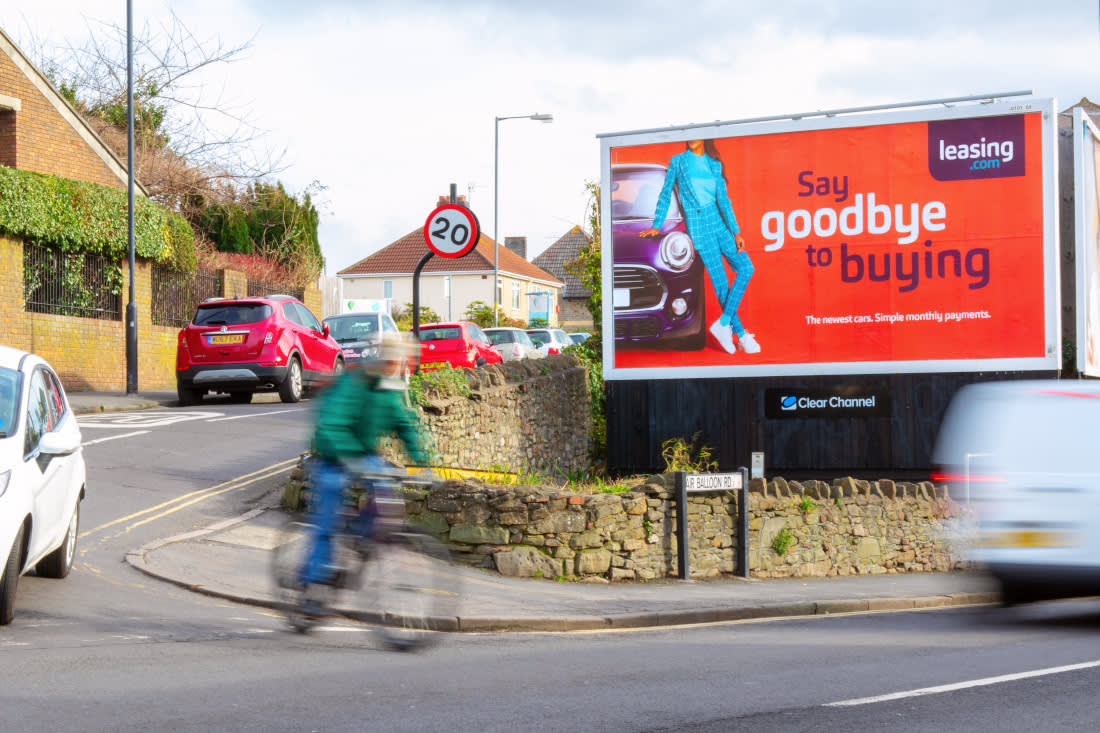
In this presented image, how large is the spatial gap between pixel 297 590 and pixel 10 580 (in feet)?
5.71

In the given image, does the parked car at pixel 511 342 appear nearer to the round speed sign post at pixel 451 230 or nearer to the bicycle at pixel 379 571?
the round speed sign post at pixel 451 230

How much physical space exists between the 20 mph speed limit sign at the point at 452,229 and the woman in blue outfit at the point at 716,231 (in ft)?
26.3

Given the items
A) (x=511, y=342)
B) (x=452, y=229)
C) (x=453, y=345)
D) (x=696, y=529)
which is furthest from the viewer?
(x=511, y=342)

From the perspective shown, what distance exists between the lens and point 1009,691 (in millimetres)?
6547

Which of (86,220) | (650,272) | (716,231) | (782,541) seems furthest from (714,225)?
(86,220)

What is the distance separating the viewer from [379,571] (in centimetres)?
756

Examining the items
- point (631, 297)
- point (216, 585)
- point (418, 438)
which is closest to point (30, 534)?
point (216, 585)

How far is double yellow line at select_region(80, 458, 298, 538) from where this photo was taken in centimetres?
1191

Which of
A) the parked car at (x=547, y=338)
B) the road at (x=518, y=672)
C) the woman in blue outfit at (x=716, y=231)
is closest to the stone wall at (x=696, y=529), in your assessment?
the road at (x=518, y=672)

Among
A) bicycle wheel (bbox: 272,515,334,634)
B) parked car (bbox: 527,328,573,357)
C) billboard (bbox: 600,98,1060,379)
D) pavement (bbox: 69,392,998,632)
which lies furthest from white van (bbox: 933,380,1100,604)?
parked car (bbox: 527,328,573,357)

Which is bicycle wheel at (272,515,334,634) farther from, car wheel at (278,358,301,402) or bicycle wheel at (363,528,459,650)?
car wheel at (278,358,301,402)

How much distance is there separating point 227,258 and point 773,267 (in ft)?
71.6

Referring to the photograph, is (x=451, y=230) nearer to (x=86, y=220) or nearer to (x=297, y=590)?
(x=297, y=590)

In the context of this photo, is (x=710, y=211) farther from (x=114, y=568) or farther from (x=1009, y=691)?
(x=1009, y=691)
